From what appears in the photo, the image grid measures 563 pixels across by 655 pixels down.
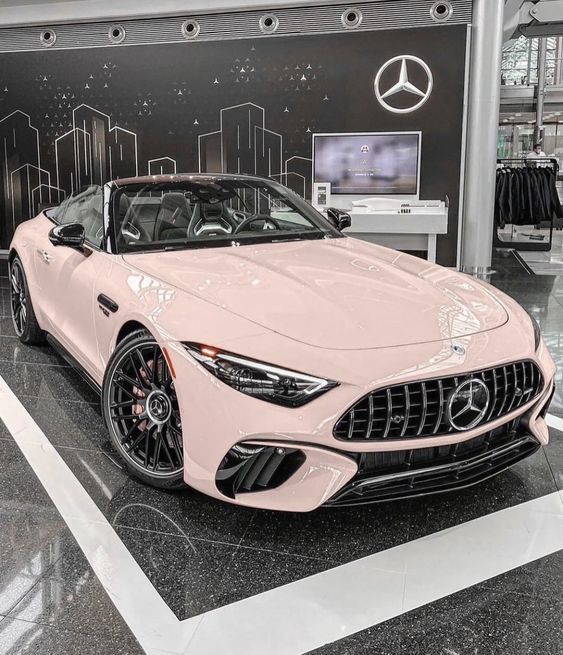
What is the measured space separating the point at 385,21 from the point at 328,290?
602 cm

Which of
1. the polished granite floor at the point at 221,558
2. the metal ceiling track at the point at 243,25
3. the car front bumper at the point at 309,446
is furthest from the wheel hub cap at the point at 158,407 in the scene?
the metal ceiling track at the point at 243,25

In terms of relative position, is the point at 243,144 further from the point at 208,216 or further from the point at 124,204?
the point at 124,204

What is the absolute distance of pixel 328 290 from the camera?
2.36 m

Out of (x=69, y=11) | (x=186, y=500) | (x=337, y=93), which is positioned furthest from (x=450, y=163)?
(x=186, y=500)

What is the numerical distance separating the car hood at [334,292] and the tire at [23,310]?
62.1 inches

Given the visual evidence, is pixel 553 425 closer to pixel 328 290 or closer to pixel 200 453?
pixel 328 290

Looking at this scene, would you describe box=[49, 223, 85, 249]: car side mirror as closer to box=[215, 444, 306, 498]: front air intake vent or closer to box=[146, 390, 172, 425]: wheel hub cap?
box=[146, 390, 172, 425]: wheel hub cap

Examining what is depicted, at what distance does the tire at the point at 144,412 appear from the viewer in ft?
7.29

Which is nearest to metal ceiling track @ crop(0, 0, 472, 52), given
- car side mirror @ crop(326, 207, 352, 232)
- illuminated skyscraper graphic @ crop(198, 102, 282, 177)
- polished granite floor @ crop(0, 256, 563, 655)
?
illuminated skyscraper graphic @ crop(198, 102, 282, 177)

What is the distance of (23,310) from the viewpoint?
4207mm

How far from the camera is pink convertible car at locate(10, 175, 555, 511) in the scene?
1866 millimetres

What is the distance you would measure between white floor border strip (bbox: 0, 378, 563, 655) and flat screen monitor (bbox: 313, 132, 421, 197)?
569 centimetres

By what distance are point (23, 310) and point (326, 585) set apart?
3043 mm

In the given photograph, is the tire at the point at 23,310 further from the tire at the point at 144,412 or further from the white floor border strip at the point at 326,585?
the white floor border strip at the point at 326,585
